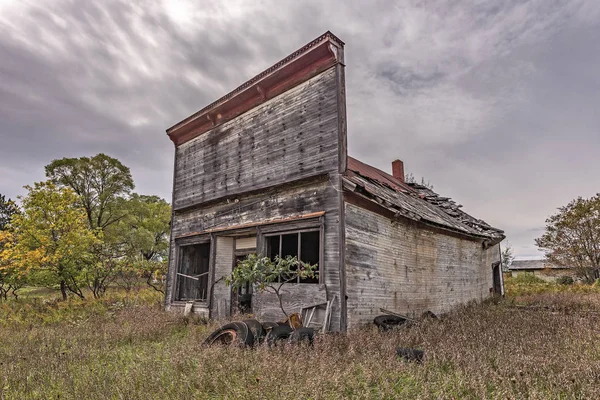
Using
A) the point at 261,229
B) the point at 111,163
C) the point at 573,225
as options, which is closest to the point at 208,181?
the point at 261,229

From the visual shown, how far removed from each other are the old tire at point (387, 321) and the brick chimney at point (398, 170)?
1283cm

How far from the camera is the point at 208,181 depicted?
1266 cm

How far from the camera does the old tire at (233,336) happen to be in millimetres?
6357

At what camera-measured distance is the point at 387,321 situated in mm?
8859

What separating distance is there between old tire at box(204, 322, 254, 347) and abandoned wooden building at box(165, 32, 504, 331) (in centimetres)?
209

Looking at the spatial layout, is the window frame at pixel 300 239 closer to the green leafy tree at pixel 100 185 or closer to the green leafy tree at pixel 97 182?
the green leafy tree at pixel 100 185

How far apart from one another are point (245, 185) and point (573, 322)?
9193mm

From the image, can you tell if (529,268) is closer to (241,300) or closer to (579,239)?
(579,239)

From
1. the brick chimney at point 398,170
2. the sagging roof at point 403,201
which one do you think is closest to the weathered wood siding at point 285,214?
the sagging roof at point 403,201

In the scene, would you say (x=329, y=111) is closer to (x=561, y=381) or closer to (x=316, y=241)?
(x=316, y=241)

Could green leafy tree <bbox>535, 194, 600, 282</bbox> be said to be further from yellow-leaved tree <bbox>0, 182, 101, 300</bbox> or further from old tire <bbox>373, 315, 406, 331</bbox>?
yellow-leaved tree <bbox>0, 182, 101, 300</bbox>

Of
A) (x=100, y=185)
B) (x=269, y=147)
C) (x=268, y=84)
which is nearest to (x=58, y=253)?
(x=100, y=185)

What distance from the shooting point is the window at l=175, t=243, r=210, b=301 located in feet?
43.0

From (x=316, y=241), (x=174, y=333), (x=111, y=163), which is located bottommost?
(x=174, y=333)
